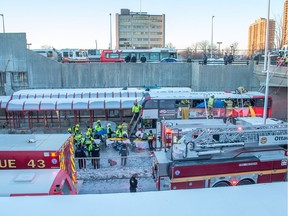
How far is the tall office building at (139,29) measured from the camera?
119438mm

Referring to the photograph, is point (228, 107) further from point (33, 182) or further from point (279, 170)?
point (33, 182)

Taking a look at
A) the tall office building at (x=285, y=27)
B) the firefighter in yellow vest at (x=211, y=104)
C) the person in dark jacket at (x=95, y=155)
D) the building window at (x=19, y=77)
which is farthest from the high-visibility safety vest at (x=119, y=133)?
the tall office building at (x=285, y=27)

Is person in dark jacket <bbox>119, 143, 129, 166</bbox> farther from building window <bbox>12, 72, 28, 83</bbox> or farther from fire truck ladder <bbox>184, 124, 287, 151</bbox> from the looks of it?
building window <bbox>12, 72, 28, 83</bbox>

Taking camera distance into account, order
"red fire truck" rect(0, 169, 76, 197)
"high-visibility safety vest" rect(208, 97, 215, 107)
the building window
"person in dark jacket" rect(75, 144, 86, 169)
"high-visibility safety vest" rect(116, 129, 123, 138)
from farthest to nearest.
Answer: the building window
"high-visibility safety vest" rect(208, 97, 215, 107)
"high-visibility safety vest" rect(116, 129, 123, 138)
"person in dark jacket" rect(75, 144, 86, 169)
"red fire truck" rect(0, 169, 76, 197)

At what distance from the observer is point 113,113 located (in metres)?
22.7

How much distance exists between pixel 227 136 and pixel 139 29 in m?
117

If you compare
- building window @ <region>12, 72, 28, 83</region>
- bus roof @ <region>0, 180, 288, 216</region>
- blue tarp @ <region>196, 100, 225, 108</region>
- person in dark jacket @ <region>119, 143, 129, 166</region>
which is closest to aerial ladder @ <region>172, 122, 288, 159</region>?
person in dark jacket @ <region>119, 143, 129, 166</region>

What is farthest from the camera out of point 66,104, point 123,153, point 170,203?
point 66,104

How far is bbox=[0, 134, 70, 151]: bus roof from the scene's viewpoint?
7746mm

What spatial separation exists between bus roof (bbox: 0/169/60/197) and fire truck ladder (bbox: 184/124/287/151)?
4.15m

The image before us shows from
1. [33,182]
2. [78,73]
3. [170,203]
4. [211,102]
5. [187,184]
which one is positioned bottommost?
[187,184]

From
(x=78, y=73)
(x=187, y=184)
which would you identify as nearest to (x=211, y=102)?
(x=187, y=184)

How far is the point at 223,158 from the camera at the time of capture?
9.13 meters

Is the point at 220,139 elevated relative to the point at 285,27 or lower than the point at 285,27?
lower
